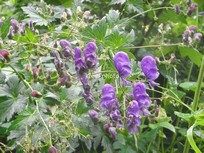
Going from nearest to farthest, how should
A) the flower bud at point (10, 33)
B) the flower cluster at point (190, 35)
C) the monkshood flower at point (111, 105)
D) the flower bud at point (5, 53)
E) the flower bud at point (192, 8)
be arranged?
1. the monkshood flower at point (111, 105)
2. the flower bud at point (5, 53)
3. the flower bud at point (10, 33)
4. the flower cluster at point (190, 35)
5. the flower bud at point (192, 8)

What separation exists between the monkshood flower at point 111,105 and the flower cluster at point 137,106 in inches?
1.3

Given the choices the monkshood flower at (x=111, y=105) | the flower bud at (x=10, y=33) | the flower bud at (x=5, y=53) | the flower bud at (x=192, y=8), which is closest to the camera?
the monkshood flower at (x=111, y=105)

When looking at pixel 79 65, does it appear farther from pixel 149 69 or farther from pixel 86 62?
pixel 149 69

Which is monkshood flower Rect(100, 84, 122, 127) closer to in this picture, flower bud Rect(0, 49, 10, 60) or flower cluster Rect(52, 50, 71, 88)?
flower cluster Rect(52, 50, 71, 88)

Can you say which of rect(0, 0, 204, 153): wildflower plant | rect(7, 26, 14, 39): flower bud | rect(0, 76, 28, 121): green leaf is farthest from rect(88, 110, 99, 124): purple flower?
rect(7, 26, 14, 39): flower bud

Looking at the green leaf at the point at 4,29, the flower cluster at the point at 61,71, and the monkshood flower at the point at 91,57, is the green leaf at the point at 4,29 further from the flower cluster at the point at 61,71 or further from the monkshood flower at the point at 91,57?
the monkshood flower at the point at 91,57

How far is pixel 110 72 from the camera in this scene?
1216mm

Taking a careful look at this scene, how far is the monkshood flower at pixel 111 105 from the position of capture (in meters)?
1.11

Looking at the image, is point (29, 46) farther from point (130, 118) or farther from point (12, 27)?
point (130, 118)

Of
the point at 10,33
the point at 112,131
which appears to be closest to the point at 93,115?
the point at 112,131

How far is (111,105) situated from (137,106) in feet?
0.23

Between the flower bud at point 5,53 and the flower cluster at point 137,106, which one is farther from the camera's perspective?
the flower bud at point 5,53

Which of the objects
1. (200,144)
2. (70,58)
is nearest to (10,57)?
(70,58)

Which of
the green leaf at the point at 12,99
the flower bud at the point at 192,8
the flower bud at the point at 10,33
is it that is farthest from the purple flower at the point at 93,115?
the flower bud at the point at 192,8
